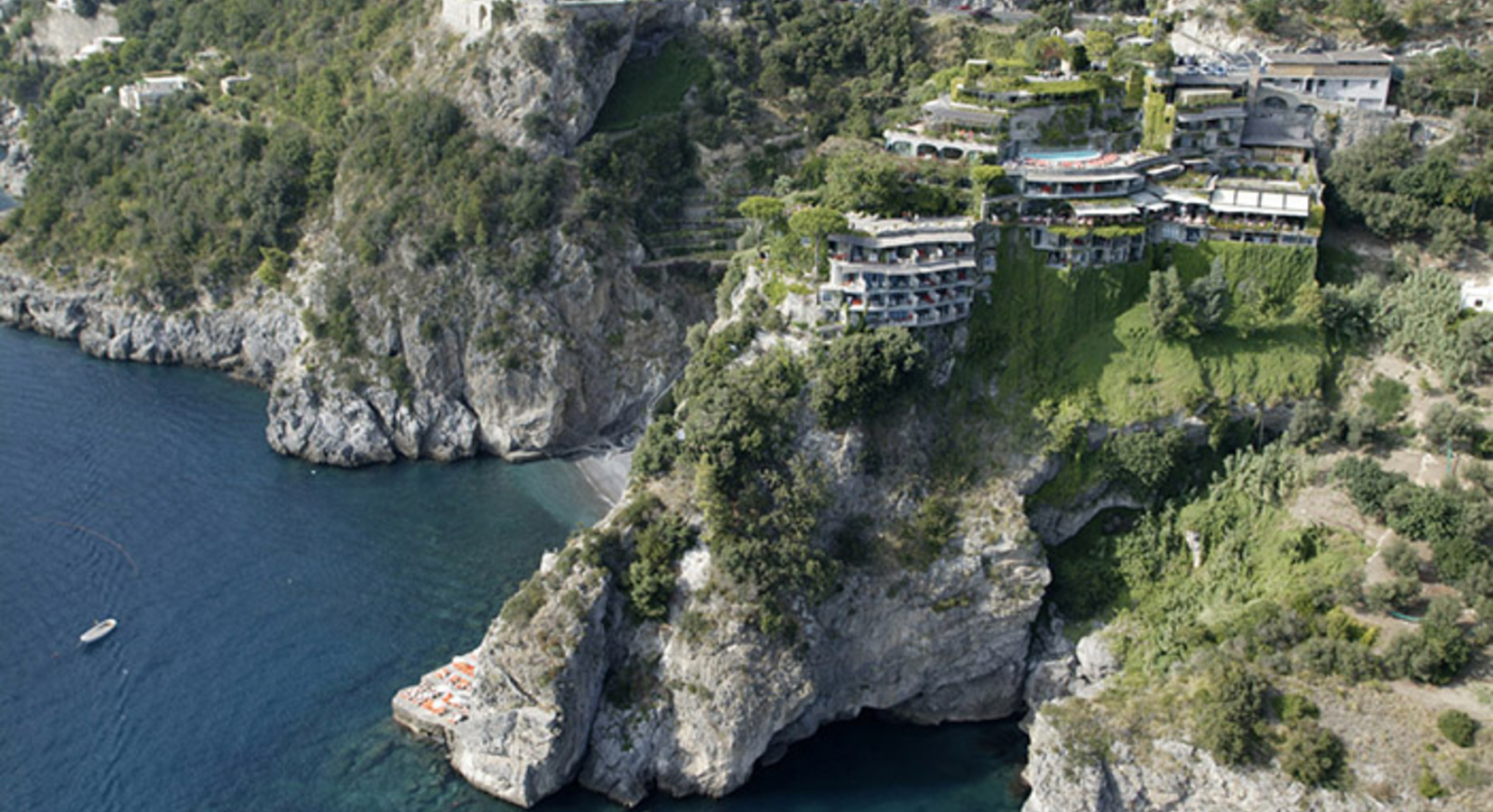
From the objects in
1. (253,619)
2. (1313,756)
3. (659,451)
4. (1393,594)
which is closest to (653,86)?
(659,451)

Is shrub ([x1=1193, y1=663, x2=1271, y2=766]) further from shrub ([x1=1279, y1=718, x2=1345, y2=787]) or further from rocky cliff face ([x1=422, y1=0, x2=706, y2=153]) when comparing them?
rocky cliff face ([x1=422, y1=0, x2=706, y2=153])

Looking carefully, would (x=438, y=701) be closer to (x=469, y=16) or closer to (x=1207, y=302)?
(x=1207, y=302)

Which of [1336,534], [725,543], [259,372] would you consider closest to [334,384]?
[259,372]

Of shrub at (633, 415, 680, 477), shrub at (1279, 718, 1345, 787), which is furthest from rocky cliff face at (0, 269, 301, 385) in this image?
shrub at (1279, 718, 1345, 787)

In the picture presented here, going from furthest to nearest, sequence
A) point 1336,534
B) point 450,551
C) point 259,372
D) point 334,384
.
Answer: point 259,372 → point 334,384 → point 450,551 → point 1336,534

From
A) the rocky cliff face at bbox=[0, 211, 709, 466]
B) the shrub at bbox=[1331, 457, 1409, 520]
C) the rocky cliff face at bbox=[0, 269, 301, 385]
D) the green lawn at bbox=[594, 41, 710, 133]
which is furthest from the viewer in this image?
the green lawn at bbox=[594, 41, 710, 133]

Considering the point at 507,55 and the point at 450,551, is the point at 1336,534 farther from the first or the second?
the point at 507,55
